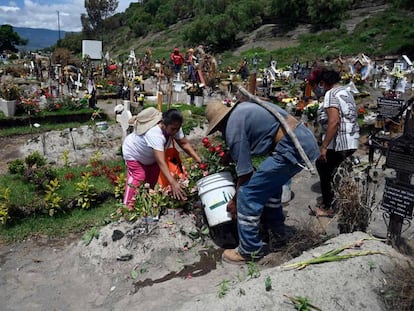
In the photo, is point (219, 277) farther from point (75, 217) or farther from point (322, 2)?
point (322, 2)

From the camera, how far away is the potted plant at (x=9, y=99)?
450 inches

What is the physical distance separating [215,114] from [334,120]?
1.64 meters

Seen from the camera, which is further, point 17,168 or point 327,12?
point 327,12

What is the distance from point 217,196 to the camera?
3.99 m

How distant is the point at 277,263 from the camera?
12.1ft

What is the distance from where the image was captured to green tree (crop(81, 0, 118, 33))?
65.6m

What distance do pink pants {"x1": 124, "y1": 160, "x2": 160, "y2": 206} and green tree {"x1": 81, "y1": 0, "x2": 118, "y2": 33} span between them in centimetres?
6671

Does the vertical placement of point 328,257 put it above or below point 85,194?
above

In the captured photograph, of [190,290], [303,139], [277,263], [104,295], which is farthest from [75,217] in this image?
[303,139]

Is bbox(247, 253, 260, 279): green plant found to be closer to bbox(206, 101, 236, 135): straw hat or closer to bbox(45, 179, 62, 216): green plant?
bbox(206, 101, 236, 135): straw hat

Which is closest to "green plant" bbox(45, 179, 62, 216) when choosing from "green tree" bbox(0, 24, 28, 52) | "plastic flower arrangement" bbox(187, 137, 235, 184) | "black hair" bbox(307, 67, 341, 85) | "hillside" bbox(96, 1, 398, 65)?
"plastic flower arrangement" bbox(187, 137, 235, 184)

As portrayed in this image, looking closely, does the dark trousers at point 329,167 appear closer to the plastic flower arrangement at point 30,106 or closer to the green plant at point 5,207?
the green plant at point 5,207

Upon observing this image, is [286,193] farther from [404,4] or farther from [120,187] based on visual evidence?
[404,4]

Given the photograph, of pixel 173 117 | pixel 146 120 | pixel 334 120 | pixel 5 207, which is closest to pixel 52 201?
pixel 5 207
